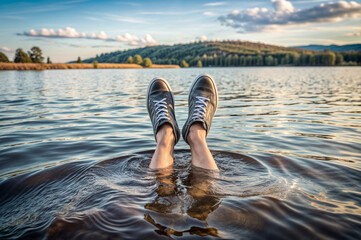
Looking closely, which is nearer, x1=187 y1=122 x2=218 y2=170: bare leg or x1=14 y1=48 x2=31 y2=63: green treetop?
x1=187 y1=122 x2=218 y2=170: bare leg

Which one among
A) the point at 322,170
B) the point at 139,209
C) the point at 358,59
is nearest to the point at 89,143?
the point at 139,209

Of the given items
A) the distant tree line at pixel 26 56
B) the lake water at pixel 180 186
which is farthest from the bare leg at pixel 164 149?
the distant tree line at pixel 26 56

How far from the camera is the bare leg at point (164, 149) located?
7.68 ft

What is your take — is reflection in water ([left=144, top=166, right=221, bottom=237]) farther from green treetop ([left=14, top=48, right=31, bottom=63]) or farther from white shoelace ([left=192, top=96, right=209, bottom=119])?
green treetop ([left=14, top=48, right=31, bottom=63])

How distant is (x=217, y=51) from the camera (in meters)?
122

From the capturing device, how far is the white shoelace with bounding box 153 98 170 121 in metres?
2.88

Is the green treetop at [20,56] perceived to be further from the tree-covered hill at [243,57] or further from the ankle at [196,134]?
the ankle at [196,134]

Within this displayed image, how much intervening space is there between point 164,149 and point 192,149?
305mm

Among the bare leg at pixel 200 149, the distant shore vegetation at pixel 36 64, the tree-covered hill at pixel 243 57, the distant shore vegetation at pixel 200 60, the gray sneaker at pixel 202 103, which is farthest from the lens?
the tree-covered hill at pixel 243 57

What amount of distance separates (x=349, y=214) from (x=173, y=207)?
3.87ft

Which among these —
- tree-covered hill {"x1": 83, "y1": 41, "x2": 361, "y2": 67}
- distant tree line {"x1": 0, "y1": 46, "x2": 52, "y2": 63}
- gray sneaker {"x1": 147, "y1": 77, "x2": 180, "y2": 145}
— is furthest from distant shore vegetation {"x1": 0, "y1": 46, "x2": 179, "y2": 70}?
gray sneaker {"x1": 147, "y1": 77, "x2": 180, "y2": 145}

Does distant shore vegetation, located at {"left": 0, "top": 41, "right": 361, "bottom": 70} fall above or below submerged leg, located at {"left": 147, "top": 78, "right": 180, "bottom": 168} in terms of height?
above

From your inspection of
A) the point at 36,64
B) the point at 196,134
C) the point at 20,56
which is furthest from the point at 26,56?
the point at 196,134

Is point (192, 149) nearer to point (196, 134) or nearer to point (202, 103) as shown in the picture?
point (196, 134)
